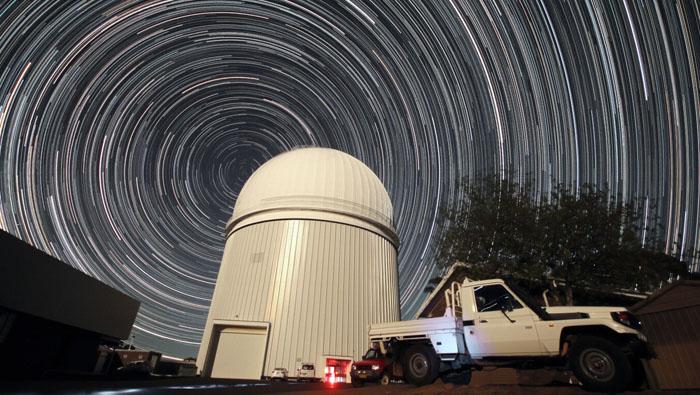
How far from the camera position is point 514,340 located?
21.7ft

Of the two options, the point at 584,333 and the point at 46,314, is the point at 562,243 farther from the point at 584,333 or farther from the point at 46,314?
the point at 46,314

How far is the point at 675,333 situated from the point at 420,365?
365 inches

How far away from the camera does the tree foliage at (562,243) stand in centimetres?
1402

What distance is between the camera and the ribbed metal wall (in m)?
13.4

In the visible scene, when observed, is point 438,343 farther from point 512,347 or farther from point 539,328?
point 539,328

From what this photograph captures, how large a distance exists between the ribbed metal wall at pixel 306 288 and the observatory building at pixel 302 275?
4 cm

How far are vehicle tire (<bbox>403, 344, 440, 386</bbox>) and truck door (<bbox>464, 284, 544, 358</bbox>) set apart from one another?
87cm

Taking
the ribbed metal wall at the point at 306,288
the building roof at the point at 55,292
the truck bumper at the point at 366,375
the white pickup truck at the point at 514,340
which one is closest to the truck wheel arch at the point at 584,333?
the white pickup truck at the point at 514,340

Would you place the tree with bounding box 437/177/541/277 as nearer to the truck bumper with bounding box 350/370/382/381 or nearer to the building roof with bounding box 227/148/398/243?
the building roof with bounding box 227/148/398/243

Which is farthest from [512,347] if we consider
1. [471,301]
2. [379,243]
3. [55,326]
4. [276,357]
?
[55,326]

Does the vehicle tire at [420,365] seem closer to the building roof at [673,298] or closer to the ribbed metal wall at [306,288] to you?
the ribbed metal wall at [306,288]

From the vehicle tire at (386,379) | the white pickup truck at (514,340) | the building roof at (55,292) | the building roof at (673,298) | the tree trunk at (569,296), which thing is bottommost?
the vehicle tire at (386,379)

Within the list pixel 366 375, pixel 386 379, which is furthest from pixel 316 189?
pixel 386 379

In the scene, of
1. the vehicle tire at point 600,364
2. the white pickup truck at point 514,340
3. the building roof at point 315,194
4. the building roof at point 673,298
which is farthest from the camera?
the building roof at point 315,194
